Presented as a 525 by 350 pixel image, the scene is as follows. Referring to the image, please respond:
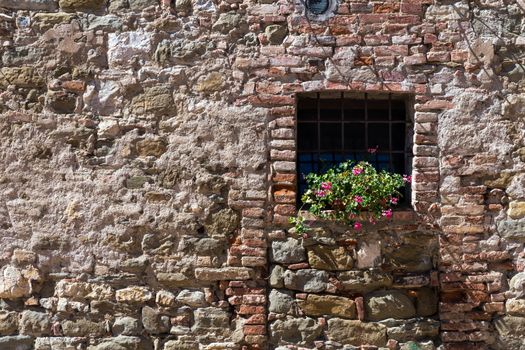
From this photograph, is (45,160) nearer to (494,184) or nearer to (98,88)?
(98,88)

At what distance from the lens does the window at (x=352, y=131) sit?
4402 millimetres

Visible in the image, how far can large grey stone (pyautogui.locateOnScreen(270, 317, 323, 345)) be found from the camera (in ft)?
13.9

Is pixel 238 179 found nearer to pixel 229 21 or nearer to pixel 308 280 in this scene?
pixel 308 280

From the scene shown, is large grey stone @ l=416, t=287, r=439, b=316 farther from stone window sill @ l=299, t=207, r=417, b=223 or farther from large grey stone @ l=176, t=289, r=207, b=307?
large grey stone @ l=176, t=289, r=207, b=307

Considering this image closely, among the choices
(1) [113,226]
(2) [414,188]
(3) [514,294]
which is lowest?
(3) [514,294]

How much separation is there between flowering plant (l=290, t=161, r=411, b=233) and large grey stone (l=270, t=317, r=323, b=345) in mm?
646

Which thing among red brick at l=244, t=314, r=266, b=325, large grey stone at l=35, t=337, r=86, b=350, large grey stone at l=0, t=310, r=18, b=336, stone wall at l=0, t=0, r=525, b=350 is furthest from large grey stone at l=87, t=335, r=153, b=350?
red brick at l=244, t=314, r=266, b=325

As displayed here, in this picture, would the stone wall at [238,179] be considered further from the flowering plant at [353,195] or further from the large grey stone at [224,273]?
the flowering plant at [353,195]

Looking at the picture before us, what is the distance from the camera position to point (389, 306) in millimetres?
4242

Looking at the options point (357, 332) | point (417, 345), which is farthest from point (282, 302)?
point (417, 345)

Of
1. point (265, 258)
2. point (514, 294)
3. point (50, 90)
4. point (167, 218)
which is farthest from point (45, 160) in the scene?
point (514, 294)

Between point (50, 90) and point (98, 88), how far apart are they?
1.13ft

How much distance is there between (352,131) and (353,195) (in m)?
→ 0.58

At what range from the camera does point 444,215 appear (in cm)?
425
